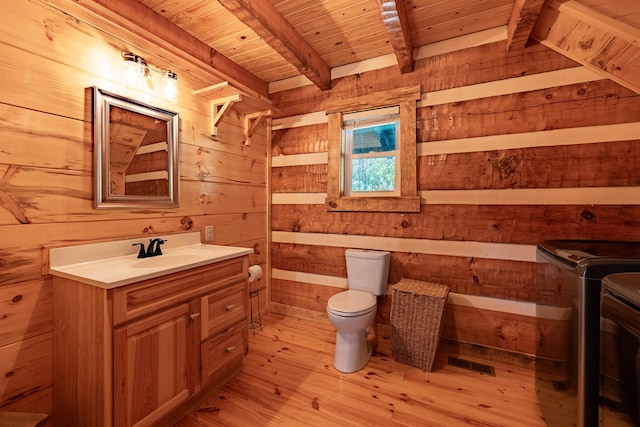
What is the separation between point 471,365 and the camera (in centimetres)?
194

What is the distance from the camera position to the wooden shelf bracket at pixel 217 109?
207cm

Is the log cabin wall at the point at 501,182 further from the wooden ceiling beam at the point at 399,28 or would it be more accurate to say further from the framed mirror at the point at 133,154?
the framed mirror at the point at 133,154

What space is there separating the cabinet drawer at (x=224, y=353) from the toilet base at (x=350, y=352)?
26.6 inches

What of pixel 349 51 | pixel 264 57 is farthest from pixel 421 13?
pixel 264 57

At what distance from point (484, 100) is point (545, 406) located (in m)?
1.98

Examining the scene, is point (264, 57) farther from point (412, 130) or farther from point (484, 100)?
point (484, 100)

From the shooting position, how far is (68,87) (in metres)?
1.36

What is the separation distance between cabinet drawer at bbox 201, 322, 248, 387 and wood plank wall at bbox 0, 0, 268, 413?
2.34 feet

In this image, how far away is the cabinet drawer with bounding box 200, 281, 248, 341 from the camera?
1.53 meters

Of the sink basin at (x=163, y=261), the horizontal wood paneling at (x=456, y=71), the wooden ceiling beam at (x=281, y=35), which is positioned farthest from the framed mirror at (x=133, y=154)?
the horizontal wood paneling at (x=456, y=71)

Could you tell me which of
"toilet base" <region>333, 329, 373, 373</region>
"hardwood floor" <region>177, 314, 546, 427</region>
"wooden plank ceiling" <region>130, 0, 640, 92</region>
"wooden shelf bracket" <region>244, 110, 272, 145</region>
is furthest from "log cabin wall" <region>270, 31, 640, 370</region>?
"wooden shelf bracket" <region>244, 110, 272, 145</region>

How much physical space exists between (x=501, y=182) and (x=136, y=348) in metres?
2.47

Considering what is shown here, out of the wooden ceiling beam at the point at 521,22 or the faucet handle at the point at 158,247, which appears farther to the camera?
the faucet handle at the point at 158,247

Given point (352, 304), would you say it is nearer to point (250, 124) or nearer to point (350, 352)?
point (350, 352)
